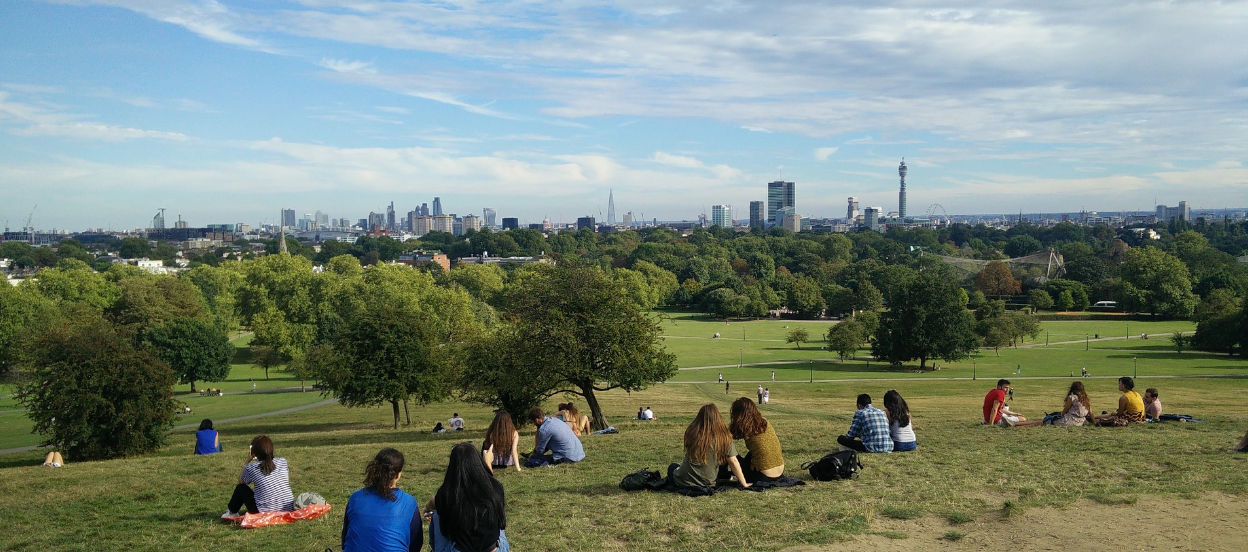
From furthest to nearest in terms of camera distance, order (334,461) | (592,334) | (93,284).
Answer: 1. (93,284)
2. (592,334)
3. (334,461)

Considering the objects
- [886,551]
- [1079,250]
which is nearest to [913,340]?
[886,551]

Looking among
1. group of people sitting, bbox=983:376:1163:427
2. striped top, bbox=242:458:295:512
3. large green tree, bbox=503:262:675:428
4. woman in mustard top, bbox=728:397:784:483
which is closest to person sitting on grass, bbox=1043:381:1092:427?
group of people sitting, bbox=983:376:1163:427

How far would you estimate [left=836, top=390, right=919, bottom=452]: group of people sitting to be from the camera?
1313cm

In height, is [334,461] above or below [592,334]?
below

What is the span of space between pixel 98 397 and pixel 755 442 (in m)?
19.8

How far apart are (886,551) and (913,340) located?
2164 inches

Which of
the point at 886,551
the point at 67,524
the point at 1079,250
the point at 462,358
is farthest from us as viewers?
the point at 1079,250

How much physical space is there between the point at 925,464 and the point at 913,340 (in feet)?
167

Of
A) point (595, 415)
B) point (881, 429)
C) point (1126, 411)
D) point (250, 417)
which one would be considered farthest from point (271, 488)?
point (250, 417)

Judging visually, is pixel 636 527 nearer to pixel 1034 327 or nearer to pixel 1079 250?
pixel 1034 327

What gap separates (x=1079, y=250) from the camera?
552ft

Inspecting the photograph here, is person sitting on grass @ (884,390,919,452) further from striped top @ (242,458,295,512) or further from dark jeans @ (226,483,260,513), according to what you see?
dark jeans @ (226,483,260,513)

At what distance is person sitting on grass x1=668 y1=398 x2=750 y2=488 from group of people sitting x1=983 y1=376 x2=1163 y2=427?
8.63 meters

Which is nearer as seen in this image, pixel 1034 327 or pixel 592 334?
pixel 592 334
